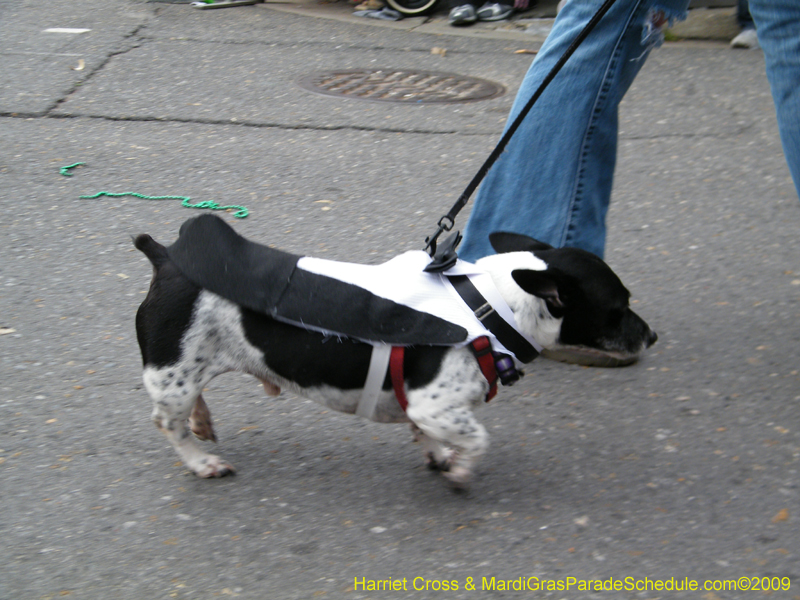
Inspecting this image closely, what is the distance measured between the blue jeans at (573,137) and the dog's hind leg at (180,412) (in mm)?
1478

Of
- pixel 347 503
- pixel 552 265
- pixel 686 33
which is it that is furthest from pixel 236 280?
pixel 686 33

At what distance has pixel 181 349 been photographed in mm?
2404

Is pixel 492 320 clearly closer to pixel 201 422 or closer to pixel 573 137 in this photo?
pixel 201 422

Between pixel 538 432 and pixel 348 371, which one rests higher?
pixel 348 371

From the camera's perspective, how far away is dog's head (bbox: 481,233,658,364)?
245 centimetres

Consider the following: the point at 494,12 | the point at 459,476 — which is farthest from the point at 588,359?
the point at 494,12

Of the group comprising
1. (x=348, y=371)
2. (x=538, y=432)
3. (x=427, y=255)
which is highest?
(x=427, y=255)

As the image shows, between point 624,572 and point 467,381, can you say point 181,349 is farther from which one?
point 624,572

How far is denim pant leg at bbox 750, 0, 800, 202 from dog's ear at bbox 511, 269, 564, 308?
1.27 meters

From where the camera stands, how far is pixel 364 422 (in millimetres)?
2992

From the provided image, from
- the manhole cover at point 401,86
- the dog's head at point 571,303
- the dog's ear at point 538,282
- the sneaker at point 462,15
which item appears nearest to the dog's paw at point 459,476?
the dog's head at point 571,303

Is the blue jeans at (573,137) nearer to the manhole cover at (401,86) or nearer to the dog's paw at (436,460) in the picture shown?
the dog's paw at (436,460)

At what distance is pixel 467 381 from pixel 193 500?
954mm

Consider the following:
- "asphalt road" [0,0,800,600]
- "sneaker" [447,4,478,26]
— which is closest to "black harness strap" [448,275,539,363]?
"asphalt road" [0,0,800,600]
